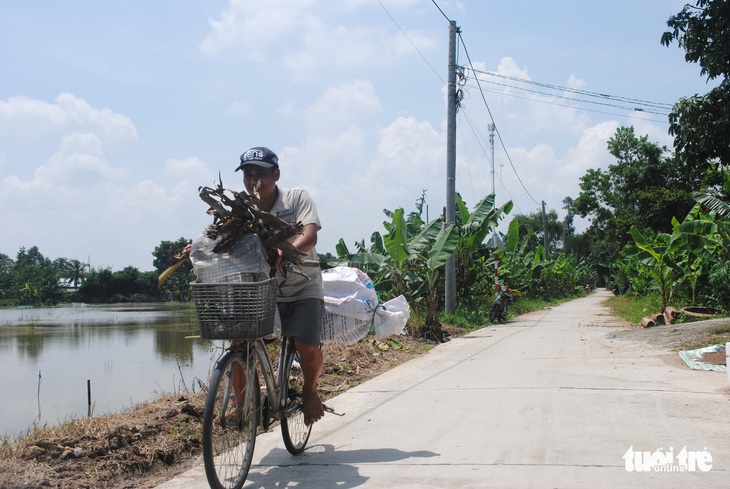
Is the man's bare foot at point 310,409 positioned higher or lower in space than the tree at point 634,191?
lower

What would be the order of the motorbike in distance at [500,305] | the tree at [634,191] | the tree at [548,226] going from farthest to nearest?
the tree at [548,226]
the tree at [634,191]
the motorbike in distance at [500,305]

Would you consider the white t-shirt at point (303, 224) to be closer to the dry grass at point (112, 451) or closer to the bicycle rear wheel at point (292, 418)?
the bicycle rear wheel at point (292, 418)

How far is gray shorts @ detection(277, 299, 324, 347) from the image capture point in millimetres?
3717

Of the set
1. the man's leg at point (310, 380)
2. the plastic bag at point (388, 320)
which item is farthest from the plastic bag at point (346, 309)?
the man's leg at point (310, 380)

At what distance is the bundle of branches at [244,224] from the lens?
3311mm

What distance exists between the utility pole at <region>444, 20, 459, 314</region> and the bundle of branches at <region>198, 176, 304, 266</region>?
10.5 metres

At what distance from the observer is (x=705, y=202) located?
12266 millimetres

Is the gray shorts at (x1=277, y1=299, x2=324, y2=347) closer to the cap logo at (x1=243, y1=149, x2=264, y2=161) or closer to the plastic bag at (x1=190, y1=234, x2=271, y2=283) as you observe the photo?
the plastic bag at (x1=190, y1=234, x2=271, y2=283)

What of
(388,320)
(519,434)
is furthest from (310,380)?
(519,434)

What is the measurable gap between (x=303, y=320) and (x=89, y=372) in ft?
27.3

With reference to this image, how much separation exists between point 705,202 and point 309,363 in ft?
36.1

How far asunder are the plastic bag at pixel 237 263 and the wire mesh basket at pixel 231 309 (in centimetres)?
14

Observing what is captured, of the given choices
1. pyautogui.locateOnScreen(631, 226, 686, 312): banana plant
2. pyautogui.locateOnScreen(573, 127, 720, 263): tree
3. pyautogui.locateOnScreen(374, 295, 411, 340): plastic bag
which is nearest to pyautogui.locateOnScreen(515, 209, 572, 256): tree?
pyautogui.locateOnScreen(573, 127, 720, 263): tree

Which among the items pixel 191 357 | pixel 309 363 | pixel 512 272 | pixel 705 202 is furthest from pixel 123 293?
pixel 309 363
